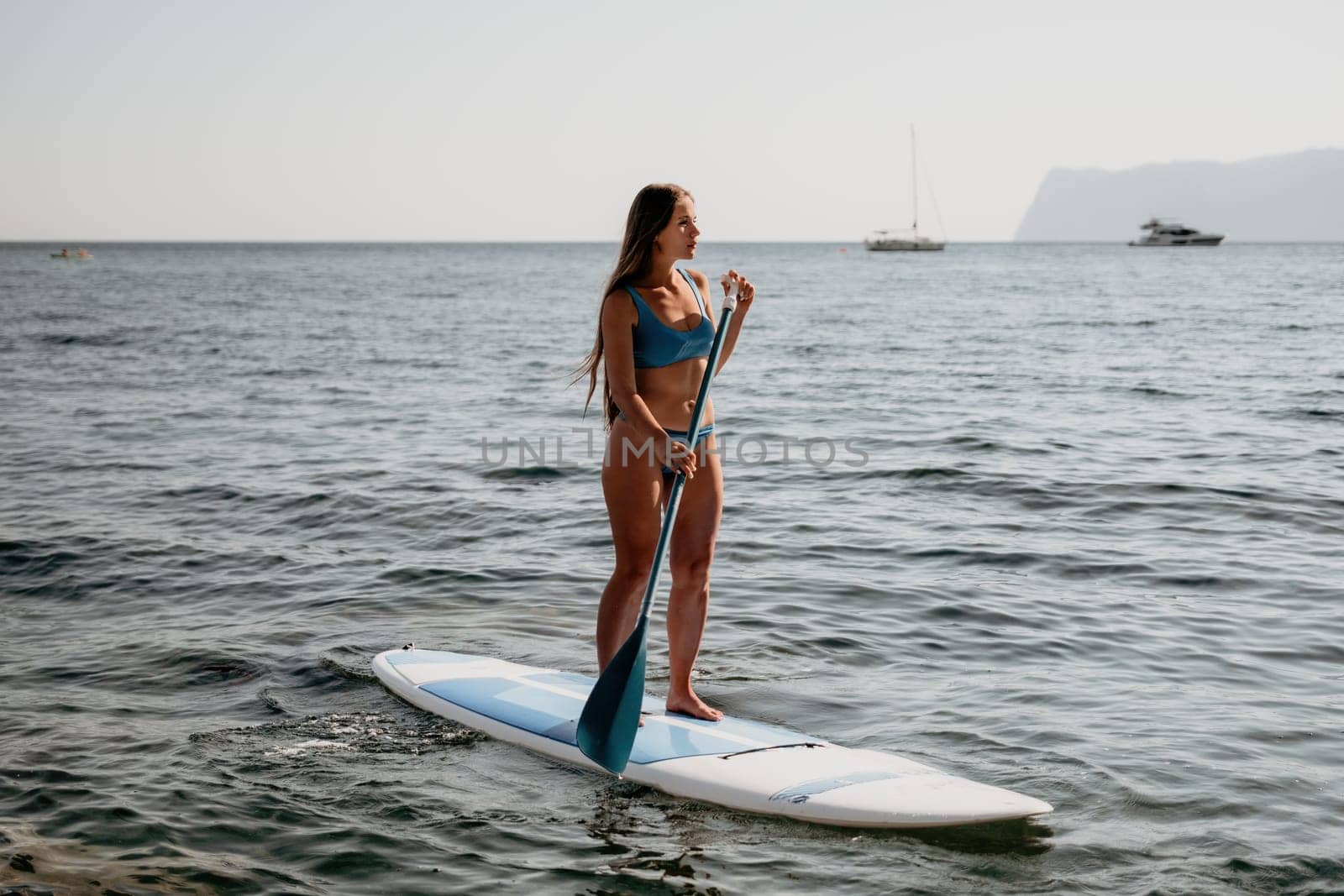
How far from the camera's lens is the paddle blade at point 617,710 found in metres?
4.63

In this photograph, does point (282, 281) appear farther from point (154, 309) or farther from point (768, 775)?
point (768, 775)

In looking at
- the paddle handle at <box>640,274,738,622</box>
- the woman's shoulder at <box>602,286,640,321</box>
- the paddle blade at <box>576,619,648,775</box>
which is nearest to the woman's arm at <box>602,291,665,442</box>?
the woman's shoulder at <box>602,286,640,321</box>

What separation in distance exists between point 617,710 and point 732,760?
0.49m

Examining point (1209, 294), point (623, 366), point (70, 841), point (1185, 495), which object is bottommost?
point (70, 841)

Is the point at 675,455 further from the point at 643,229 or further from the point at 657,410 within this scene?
the point at 643,229

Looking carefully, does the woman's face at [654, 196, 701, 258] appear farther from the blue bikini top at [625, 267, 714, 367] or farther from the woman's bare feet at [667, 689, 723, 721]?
the woman's bare feet at [667, 689, 723, 721]

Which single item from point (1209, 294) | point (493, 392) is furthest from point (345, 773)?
point (1209, 294)

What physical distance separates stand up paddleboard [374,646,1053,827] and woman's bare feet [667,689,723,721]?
36 millimetres

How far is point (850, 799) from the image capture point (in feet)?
14.2

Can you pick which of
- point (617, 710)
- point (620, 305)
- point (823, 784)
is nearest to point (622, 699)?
point (617, 710)

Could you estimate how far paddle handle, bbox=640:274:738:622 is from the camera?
14.8 ft

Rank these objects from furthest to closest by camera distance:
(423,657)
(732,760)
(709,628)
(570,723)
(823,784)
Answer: (709,628), (423,657), (570,723), (732,760), (823,784)

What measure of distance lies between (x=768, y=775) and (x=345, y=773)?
1.69 meters

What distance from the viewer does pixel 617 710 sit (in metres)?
4.64
